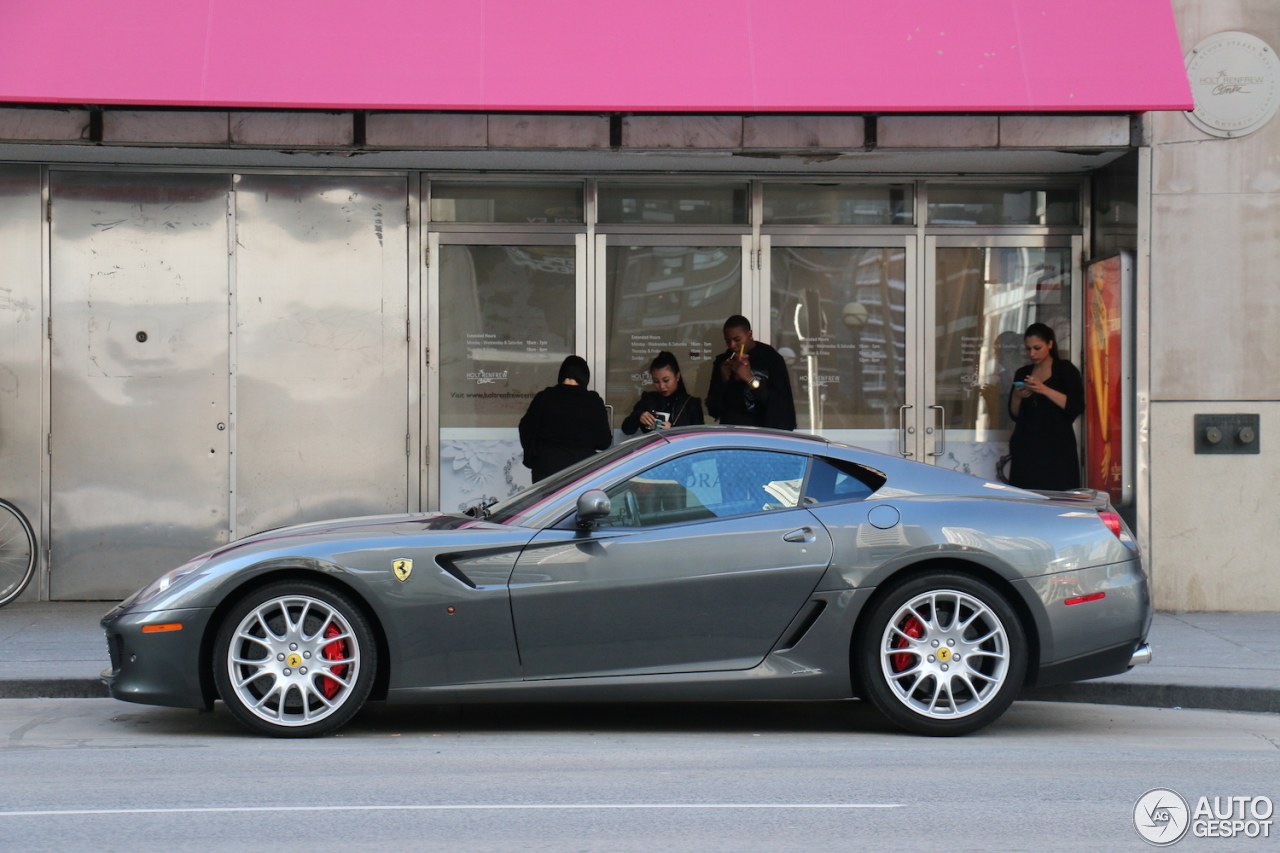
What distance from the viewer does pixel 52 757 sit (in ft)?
18.3

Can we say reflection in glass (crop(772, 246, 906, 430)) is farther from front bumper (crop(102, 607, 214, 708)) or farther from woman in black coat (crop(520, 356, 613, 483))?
front bumper (crop(102, 607, 214, 708))

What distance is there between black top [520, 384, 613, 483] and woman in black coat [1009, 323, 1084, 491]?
3.30 m

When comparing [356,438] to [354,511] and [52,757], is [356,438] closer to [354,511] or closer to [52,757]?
[354,511]

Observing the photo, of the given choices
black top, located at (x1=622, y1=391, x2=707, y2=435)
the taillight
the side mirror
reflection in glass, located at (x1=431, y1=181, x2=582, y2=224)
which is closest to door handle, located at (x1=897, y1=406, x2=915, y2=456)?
black top, located at (x1=622, y1=391, x2=707, y2=435)

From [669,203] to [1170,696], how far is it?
555cm

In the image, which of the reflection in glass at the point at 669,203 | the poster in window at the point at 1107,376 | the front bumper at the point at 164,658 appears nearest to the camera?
the front bumper at the point at 164,658

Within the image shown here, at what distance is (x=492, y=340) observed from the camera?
10.5 m

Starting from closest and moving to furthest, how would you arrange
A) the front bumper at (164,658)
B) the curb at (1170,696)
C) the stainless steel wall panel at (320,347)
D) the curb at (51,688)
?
the front bumper at (164,658) → the curb at (1170,696) → the curb at (51,688) → the stainless steel wall panel at (320,347)

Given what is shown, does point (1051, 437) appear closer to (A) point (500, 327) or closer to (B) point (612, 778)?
(A) point (500, 327)

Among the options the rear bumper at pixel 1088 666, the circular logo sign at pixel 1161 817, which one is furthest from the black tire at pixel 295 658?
the circular logo sign at pixel 1161 817

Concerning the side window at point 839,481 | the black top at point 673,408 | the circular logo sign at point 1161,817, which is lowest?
the circular logo sign at point 1161,817

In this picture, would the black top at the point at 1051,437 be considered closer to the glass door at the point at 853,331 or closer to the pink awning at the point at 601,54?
the glass door at the point at 853,331

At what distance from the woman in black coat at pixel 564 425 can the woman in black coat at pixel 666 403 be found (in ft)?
1.63

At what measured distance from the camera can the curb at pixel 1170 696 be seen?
6.91m
